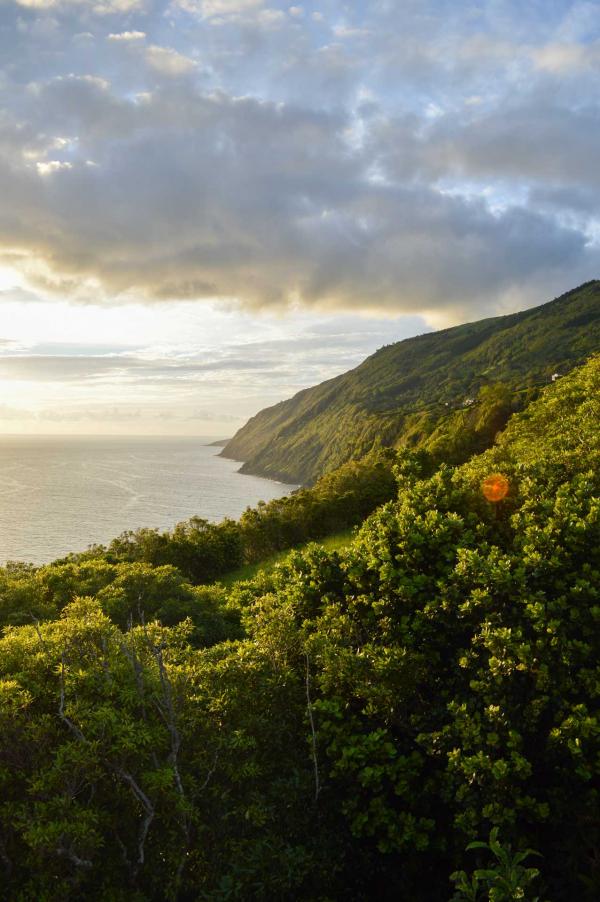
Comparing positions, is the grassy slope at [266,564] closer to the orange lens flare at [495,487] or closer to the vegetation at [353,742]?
the orange lens flare at [495,487]

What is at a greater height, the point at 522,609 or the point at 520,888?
the point at 522,609

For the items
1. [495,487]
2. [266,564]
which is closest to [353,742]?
[495,487]

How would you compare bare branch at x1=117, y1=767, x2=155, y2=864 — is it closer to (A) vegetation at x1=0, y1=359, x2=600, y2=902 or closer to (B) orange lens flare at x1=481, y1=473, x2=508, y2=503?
(A) vegetation at x1=0, y1=359, x2=600, y2=902

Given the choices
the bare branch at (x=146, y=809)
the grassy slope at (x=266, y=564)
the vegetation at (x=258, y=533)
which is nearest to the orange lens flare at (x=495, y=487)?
the bare branch at (x=146, y=809)

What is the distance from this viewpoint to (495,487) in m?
17.5

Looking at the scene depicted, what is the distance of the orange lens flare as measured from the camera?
17250 millimetres

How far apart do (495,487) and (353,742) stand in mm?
9253

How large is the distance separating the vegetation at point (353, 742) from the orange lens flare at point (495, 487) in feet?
5.24

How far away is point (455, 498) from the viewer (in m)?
16.8

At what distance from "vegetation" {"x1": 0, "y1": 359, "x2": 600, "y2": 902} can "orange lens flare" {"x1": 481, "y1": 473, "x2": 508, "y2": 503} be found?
62.8 inches

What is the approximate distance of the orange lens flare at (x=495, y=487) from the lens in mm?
17250

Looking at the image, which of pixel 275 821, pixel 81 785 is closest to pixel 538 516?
pixel 275 821

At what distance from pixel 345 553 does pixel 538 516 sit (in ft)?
20.0

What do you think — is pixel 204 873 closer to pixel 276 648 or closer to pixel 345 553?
pixel 276 648
